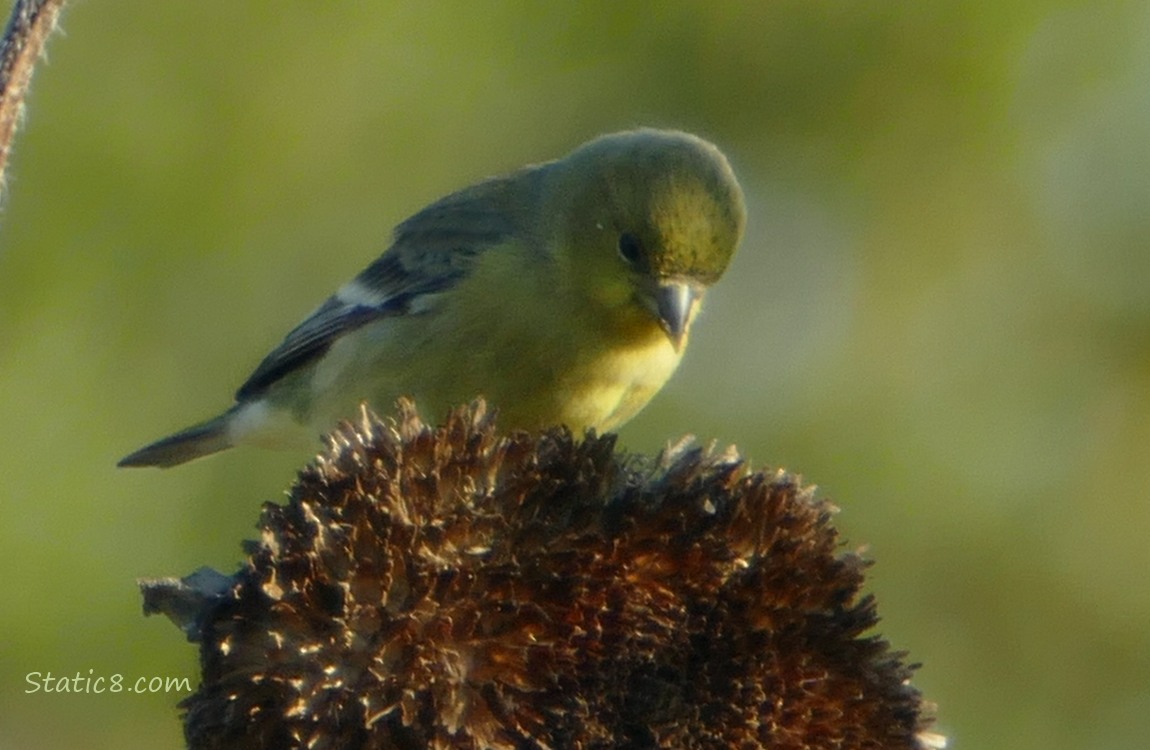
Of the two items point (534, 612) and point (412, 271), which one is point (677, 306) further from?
point (534, 612)

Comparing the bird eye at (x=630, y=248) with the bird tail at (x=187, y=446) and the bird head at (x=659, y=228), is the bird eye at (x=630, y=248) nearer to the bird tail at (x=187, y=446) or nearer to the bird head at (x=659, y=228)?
the bird head at (x=659, y=228)

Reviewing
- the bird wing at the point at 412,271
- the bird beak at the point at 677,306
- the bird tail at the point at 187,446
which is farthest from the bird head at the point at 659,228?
the bird tail at the point at 187,446

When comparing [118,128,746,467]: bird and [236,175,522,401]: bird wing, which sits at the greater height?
[236,175,522,401]: bird wing

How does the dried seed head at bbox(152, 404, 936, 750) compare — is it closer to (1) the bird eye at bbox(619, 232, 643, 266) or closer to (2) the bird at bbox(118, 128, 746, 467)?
(2) the bird at bbox(118, 128, 746, 467)

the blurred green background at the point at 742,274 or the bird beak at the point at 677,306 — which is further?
the blurred green background at the point at 742,274

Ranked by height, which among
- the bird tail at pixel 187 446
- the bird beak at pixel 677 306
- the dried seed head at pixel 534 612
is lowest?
the dried seed head at pixel 534 612

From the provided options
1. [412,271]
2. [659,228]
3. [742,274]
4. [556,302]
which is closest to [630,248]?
[659,228]

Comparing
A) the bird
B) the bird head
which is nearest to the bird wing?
the bird
